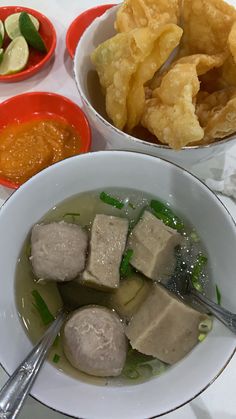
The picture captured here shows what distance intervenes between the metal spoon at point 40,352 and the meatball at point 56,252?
6cm

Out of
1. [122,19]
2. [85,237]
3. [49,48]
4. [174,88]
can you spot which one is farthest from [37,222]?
[49,48]

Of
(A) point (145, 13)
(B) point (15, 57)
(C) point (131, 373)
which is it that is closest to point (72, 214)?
(C) point (131, 373)

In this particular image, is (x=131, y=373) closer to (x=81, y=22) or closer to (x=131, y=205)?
(x=131, y=205)

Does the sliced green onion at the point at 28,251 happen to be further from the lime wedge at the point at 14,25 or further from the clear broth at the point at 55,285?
the lime wedge at the point at 14,25

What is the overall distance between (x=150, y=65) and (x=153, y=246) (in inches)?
20.0

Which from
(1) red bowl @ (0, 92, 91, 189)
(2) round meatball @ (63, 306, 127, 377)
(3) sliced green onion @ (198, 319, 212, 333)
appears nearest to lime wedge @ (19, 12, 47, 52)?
(1) red bowl @ (0, 92, 91, 189)

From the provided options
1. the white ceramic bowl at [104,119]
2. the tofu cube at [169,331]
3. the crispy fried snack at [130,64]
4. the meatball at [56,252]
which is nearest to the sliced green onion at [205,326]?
the tofu cube at [169,331]

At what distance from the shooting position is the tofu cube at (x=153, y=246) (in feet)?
4.47

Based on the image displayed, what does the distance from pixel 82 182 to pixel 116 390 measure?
1.90ft

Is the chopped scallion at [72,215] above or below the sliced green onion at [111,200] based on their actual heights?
above

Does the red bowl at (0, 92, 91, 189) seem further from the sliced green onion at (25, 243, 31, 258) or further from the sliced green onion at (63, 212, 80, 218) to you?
the sliced green onion at (25, 243, 31, 258)

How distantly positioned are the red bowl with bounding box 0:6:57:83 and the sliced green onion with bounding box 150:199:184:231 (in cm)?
78

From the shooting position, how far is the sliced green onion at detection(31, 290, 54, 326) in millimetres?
1321

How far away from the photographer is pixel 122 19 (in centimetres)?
140
